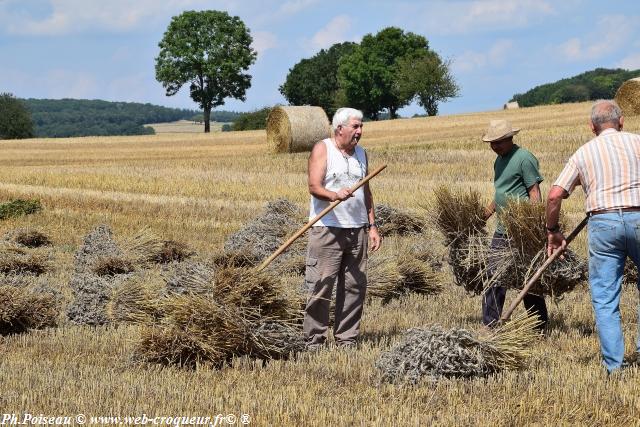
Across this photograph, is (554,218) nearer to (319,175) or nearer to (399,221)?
(319,175)

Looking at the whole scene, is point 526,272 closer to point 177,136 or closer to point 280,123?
point 280,123

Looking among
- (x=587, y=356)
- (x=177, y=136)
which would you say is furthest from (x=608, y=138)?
(x=177, y=136)

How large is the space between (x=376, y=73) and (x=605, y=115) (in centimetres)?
7808

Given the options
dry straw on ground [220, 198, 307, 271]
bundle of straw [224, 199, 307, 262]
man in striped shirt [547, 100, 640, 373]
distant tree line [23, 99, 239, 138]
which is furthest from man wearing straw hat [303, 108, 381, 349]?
distant tree line [23, 99, 239, 138]

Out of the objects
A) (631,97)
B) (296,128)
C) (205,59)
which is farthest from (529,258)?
(205,59)

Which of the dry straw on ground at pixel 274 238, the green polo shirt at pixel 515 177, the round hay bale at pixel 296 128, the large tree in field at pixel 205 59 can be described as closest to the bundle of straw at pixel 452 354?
the green polo shirt at pixel 515 177

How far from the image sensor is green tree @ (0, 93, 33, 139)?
281 ft

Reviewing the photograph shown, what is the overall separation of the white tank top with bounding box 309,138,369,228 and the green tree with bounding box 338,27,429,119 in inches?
2889

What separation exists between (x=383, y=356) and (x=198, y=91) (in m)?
67.9

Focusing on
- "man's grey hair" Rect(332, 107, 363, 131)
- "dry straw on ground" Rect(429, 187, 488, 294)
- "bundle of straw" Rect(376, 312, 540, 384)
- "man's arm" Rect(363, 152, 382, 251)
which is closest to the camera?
"bundle of straw" Rect(376, 312, 540, 384)

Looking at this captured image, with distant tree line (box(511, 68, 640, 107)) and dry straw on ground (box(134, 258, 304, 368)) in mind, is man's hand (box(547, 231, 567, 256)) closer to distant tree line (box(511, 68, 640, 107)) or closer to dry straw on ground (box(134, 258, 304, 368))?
dry straw on ground (box(134, 258, 304, 368))

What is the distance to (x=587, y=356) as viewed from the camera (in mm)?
7465

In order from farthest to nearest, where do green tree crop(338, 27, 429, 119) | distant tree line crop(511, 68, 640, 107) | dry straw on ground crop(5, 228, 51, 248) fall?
distant tree line crop(511, 68, 640, 107), green tree crop(338, 27, 429, 119), dry straw on ground crop(5, 228, 51, 248)

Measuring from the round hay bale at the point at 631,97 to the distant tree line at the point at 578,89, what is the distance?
63.1m
